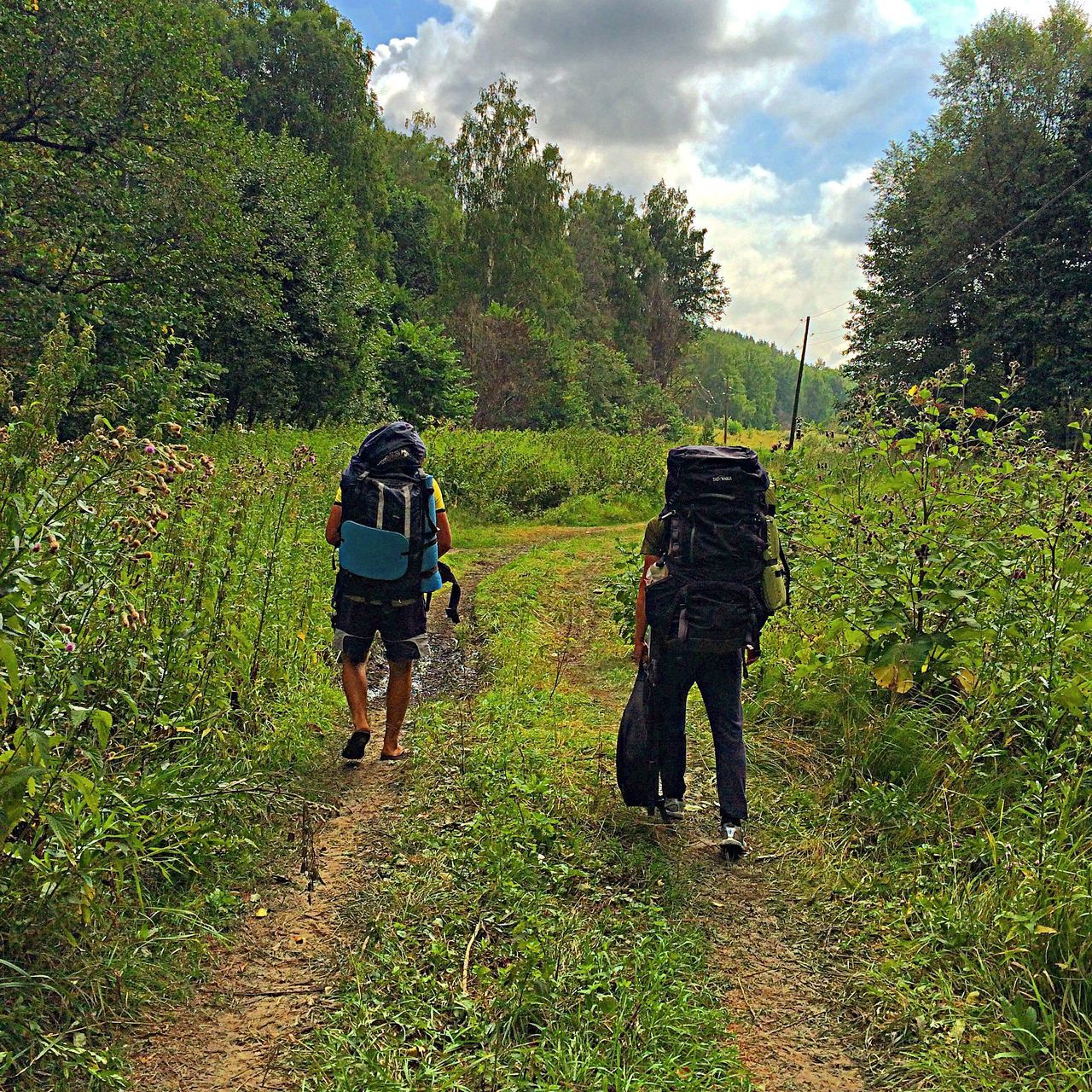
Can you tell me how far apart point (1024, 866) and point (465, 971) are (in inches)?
85.1

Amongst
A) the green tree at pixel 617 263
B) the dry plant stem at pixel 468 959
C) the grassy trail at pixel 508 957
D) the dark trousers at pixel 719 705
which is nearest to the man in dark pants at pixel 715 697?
the dark trousers at pixel 719 705

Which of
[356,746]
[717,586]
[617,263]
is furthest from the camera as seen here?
[617,263]

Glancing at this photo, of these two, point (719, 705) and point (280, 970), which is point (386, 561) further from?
point (280, 970)

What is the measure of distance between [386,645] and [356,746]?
62 centimetres

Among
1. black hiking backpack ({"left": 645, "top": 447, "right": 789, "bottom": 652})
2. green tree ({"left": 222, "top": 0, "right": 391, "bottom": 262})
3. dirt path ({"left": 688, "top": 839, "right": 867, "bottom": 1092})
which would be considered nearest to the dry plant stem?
dirt path ({"left": 688, "top": 839, "right": 867, "bottom": 1092})

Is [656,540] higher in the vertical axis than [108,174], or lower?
lower

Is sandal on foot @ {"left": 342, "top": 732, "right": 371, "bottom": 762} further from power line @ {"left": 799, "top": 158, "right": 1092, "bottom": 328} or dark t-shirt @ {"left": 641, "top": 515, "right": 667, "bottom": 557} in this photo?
power line @ {"left": 799, "top": 158, "right": 1092, "bottom": 328}

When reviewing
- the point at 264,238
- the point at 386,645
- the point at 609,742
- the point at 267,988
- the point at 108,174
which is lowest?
the point at 267,988

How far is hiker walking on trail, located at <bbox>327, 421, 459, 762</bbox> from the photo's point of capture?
4.34m

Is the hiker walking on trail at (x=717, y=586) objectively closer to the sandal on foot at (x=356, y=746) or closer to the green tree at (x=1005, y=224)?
the sandal on foot at (x=356, y=746)

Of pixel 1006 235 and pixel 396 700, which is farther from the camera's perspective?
pixel 1006 235

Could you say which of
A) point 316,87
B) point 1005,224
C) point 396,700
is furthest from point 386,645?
point 316,87

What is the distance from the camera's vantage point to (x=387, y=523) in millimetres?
4348

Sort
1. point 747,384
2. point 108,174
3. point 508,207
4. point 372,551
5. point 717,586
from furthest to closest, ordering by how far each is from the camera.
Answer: point 747,384 → point 508,207 → point 108,174 → point 372,551 → point 717,586
